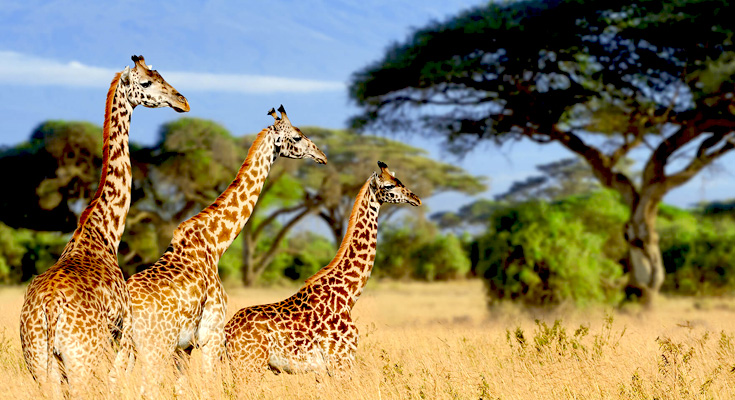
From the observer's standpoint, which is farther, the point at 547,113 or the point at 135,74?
the point at 547,113

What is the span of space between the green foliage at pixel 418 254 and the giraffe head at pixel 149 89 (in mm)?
28336

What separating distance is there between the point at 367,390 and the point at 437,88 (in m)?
14.5

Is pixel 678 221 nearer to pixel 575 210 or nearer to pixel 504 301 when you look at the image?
pixel 575 210

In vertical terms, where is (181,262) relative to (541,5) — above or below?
below

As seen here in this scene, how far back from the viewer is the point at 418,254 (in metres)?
34.9

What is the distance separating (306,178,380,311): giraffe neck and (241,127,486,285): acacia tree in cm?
2209

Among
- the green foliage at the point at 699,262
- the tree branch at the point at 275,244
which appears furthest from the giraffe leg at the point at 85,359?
the tree branch at the point at 275,244

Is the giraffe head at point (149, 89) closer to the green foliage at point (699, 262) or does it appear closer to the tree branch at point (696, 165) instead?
the tree branch at point (696, 165)

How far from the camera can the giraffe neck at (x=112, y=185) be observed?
17.9 ft

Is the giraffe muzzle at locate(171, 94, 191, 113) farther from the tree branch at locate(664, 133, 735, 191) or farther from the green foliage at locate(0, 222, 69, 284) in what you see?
the green foliage at locate(0, 222, 69, 284)

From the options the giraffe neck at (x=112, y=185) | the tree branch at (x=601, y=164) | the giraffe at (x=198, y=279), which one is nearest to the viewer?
the giraffe at (x=198, y=279)

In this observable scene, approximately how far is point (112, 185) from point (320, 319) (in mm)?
1718

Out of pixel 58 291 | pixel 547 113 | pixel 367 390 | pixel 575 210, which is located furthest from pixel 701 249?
pixel 58 291

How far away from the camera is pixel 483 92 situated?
63.4 ft
